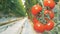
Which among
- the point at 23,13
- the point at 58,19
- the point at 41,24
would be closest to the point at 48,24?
the point at 41,24

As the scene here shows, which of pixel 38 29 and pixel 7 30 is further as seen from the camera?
pixel 7 30

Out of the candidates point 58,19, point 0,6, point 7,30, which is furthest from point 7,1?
point 58,19

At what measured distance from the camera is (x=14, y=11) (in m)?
0.75

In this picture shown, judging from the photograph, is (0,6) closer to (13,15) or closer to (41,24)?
(13,15)

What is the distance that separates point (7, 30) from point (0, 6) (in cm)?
13

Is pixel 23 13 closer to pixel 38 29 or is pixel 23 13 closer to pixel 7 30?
pixel 7 30

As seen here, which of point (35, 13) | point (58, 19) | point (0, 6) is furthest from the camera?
point (0, 6)

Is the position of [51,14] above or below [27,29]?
above

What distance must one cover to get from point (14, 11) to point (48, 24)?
Result: 43 centimetres

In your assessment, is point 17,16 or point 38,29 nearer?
point 38,29

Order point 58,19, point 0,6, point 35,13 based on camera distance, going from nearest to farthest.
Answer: point 35,13, point 58,19, point 0,6

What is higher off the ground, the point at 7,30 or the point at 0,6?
the point at 0,6

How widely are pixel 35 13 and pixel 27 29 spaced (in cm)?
47

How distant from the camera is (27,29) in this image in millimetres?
803
